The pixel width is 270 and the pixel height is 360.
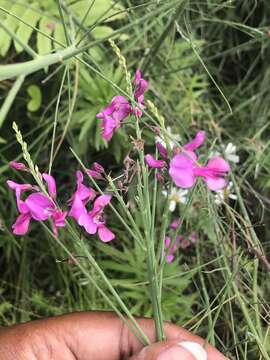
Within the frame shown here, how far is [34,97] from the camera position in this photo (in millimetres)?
1668

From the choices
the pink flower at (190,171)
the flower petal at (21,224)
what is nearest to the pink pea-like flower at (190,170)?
the pink flower at (190,171)

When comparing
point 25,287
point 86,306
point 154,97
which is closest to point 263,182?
point 154,97

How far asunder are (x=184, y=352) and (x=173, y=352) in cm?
2

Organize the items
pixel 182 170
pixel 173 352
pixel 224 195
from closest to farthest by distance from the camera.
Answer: pixel 182 170 → pixel 173 352 → pixel 224 195

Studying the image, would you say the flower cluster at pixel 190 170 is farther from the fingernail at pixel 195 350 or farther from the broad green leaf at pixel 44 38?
the broad green leaf at pixel 44 38

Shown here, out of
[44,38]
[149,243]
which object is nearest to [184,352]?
[149,243]

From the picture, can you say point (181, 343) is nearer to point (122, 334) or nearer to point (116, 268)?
point (122, 334)

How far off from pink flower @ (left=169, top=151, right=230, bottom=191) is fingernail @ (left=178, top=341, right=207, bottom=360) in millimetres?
280

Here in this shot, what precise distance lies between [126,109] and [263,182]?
751mm

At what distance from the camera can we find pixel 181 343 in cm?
94

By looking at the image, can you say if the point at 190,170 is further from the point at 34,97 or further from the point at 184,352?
the point at 34,97

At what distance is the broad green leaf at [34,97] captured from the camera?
65.1 inches

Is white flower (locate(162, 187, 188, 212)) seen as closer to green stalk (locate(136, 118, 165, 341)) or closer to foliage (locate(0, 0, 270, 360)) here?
foliage (locate(0, 0, 270, 360))

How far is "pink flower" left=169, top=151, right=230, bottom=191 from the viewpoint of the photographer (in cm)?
79
